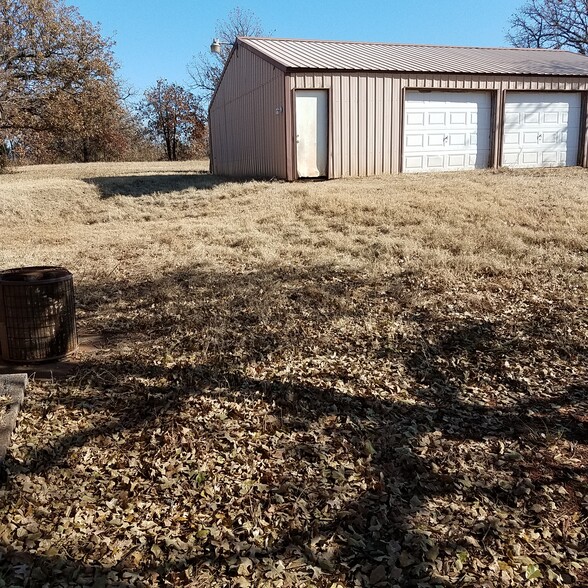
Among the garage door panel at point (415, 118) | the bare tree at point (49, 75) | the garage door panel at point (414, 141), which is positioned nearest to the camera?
the garage door panel at point (415, 118)

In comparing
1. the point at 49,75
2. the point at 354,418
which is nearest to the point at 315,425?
the point at 354,418

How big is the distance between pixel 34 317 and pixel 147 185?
12.0 metres

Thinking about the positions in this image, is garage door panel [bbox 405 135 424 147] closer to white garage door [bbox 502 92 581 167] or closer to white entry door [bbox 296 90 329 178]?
white entry door [bbox 296 90 329 178]

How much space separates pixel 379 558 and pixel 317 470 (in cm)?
66

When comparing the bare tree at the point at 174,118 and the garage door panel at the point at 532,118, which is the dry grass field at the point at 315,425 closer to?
the garage door panel at the point at 532,118

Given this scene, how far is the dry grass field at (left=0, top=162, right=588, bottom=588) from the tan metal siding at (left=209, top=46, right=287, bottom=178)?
7210mm

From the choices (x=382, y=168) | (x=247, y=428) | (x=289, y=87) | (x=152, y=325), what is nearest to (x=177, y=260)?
(x=152, y=325)

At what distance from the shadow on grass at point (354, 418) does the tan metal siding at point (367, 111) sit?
8.47m

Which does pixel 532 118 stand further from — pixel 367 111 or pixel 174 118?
pixel 174 118

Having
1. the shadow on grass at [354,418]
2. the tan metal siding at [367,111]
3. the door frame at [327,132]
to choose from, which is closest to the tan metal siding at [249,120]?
the door frame at [327,132]

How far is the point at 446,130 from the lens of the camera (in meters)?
14.5

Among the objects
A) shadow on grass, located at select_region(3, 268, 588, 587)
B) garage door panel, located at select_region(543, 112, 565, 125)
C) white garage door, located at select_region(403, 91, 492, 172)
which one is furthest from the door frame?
shadow on grass, located at select_region(3, 268, 588, 587)

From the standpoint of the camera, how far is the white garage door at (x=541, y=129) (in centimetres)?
1516

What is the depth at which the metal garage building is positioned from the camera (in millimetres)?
13156
